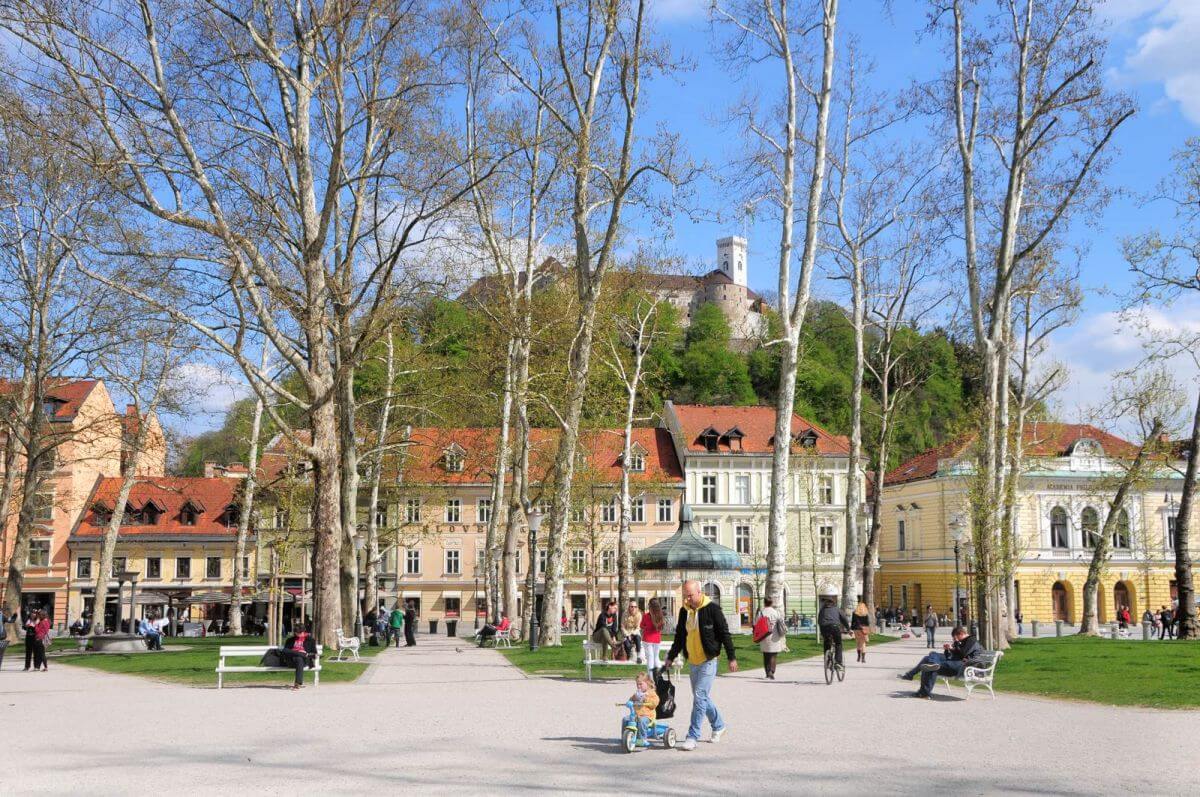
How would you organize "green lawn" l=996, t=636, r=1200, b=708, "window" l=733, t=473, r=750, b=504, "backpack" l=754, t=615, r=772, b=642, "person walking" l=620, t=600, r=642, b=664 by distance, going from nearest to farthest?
"green lawn" l=996, t=636, r=1200, b=708
"backpack" l=754, t=615, r=772, b=642
"person walking" l=620, t=600, r=642, b=664
"window" l=733, t=473, r=750, b=504

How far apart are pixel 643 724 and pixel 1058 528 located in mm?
56243

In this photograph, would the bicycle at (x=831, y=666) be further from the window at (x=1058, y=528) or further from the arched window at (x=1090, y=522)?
the arched window at (x=1090, y=522)

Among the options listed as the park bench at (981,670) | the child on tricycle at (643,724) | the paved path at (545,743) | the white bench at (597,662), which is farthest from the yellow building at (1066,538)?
the child on tricycle at (643,724)

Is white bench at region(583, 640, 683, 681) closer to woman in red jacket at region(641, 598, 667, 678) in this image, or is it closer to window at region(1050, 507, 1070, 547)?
woman in red jacket at region(641, 598, 667, 678)

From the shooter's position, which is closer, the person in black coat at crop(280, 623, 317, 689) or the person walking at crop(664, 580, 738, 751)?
the person walking at crop(664, 580, 738, 751)

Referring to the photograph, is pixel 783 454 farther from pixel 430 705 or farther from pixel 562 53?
pixel 430 705

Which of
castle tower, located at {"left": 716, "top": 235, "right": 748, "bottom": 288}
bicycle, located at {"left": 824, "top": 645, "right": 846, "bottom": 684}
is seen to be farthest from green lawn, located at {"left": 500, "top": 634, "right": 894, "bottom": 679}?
castle tower, located at {"left": 716, "top": 235, "right": 748, "bottom": 288}

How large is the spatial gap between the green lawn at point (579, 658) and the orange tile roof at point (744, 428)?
30792mm

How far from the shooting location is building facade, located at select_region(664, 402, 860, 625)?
209 ft

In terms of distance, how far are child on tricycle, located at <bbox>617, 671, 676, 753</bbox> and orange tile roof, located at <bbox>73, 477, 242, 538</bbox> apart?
53835 mm

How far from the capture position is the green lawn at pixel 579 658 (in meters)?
21.7

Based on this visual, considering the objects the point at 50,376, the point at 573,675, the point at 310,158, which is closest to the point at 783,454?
the point at 573,675

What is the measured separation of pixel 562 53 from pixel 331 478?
11.1 m

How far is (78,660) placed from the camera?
26.9 meters
